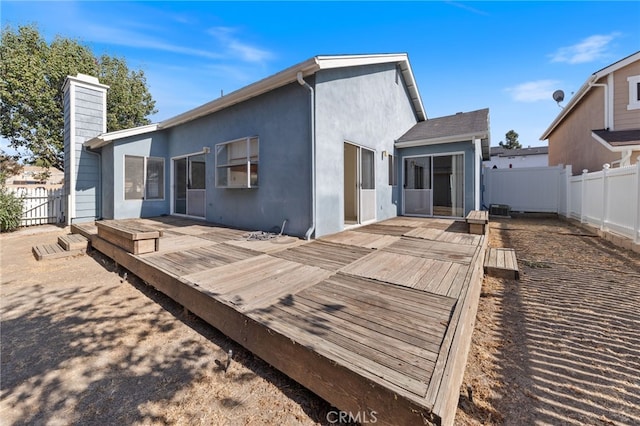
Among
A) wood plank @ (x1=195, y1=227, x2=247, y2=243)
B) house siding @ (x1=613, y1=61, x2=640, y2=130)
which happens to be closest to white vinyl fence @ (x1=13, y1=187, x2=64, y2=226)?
wood plank @ (x1=195, y1=227, x2=247, y2=243)

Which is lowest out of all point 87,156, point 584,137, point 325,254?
point 325,254

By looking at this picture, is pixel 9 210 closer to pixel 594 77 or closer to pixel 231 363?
pixel 231 363

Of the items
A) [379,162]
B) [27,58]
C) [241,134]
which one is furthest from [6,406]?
[27,58]

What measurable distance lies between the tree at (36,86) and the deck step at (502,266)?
62.6 ft

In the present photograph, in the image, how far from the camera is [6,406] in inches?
73.3

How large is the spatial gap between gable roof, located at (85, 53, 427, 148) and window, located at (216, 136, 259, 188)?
1.04m

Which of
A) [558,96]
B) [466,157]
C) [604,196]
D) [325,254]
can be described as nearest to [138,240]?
[325,254]

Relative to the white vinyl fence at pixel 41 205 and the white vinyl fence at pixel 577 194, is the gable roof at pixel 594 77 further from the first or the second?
the white vinyl fence at pixel 41 205

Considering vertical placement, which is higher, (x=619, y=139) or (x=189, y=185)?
(x=619, y=139)

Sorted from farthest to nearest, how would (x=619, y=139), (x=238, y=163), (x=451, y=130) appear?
1. (x=619, y=139)
2. (x=451, y=130)
3. (x=238, y=163)

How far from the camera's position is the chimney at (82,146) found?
8.95 m

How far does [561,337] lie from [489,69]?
419 inches

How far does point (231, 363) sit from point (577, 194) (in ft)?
40.8

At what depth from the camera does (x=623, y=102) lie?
1057cm
